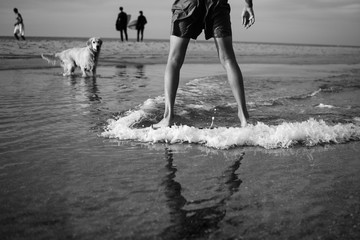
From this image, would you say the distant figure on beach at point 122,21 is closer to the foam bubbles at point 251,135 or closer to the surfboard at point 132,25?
the surfboard at point 132,25

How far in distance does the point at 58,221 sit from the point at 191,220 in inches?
20.1

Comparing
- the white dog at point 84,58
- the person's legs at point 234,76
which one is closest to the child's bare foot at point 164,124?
the person's legs at point 234,76

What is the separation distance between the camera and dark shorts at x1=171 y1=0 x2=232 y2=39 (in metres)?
2.72

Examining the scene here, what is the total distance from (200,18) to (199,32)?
120 millimetres

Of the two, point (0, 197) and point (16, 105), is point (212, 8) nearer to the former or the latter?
point (0, 197)

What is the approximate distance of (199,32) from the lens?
286 cm

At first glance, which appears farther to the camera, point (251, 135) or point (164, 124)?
point (164, 124)

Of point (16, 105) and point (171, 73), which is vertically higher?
point (171, 73)

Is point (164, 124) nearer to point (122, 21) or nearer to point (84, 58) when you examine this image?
point (84, 58)

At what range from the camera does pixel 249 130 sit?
97.7 inches

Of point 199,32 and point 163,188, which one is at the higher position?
point 199,32

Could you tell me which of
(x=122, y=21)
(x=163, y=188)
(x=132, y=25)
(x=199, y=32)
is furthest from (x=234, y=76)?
(x=132, y=25)

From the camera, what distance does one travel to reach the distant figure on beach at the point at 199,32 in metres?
2.73

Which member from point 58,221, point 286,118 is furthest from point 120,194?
point 286,118
